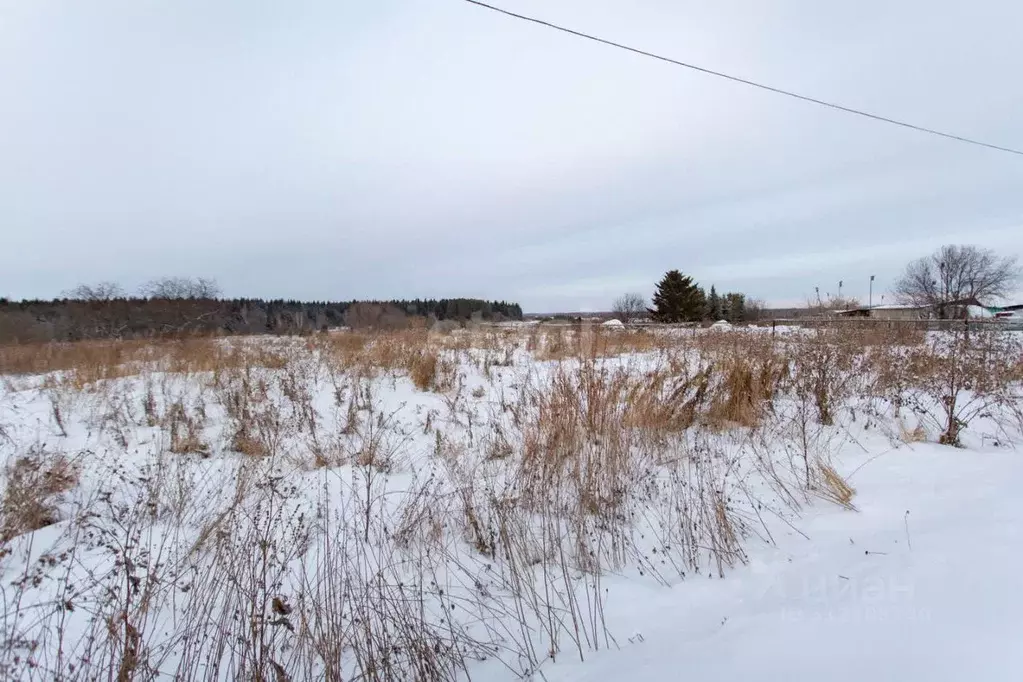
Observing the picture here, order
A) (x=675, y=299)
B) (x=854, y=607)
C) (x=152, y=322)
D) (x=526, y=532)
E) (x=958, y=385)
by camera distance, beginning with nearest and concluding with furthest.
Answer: (x=854, y=607), (x=526, y=532), (x=958, y=385), (x=152, y=322), (x=675, y=299)

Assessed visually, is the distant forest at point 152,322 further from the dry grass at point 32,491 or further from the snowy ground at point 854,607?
the snowy ground at point 854,607

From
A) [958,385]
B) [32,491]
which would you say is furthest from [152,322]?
[958,385]

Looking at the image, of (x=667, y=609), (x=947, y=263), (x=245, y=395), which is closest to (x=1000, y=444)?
(x=667, y=609)

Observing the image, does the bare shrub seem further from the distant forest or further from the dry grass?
the distant forest

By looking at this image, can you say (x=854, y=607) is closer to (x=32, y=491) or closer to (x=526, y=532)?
(x=526, y=532)

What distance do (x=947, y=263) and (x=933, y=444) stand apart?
65.2 metres

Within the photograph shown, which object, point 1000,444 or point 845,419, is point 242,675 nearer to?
point 845,419

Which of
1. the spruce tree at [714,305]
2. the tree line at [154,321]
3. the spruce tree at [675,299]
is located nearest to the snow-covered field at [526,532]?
the tree line at [154,321]

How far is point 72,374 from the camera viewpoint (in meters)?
6.78

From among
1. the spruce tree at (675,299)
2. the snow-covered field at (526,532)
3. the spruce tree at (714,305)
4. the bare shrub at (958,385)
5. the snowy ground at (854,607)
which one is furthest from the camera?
the spruce tree at (714,305)

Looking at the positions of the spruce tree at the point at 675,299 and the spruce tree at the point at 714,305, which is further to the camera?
the spruce tree at the point at 714,305

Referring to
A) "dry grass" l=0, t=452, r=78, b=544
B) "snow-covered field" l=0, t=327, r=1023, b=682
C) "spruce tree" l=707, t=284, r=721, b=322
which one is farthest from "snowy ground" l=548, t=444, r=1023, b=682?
"spruce tree" l=707, t=284, r=721, b=322

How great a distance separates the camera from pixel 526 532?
8.48 ft

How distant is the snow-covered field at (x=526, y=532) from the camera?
172 centimetres
